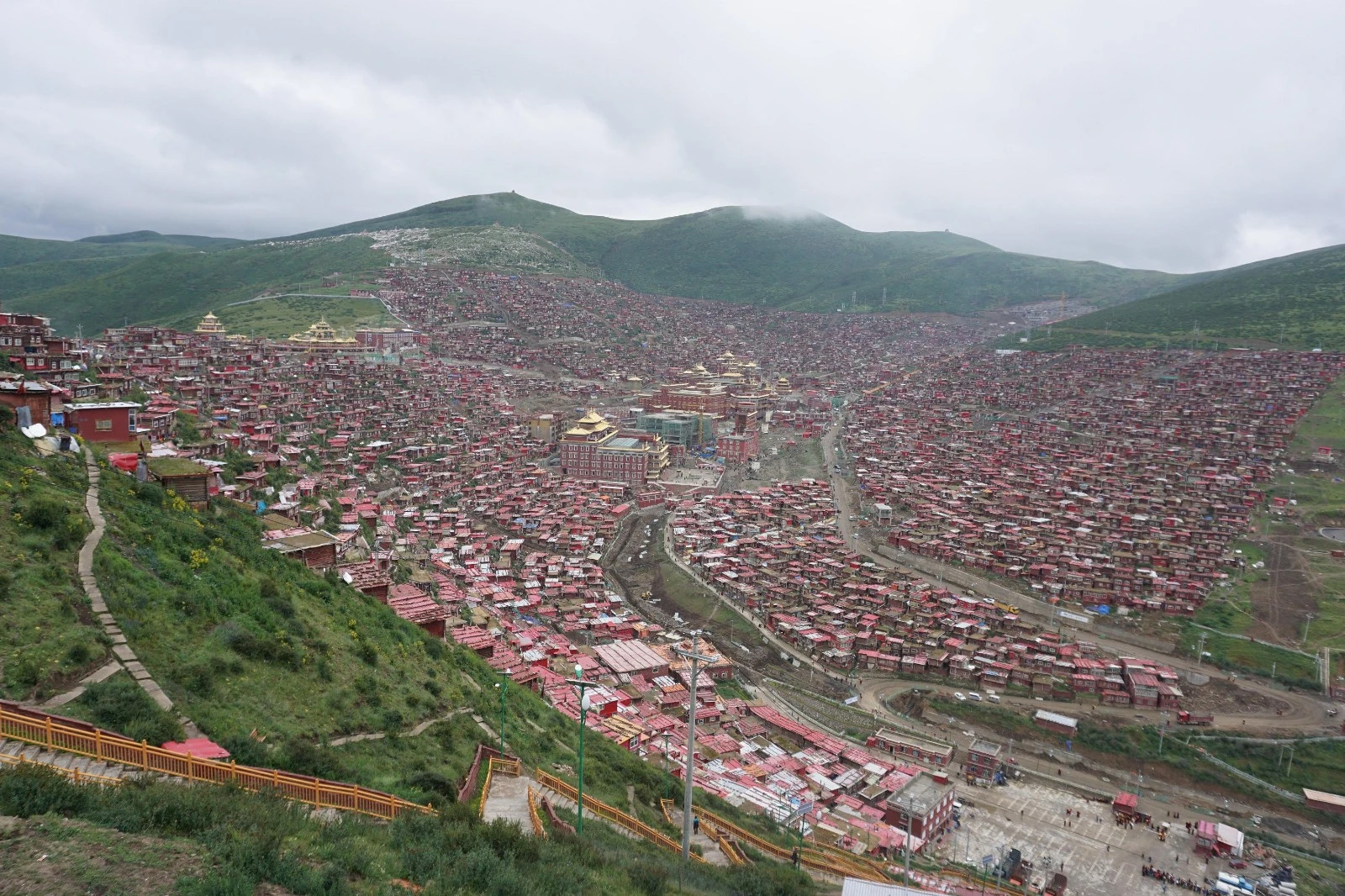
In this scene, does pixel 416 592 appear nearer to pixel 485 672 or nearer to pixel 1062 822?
pixel 485 672

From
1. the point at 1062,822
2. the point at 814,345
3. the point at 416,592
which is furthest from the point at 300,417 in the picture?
the point at 814,345

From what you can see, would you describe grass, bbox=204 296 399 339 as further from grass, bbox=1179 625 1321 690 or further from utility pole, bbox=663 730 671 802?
grass, bbox=1179 625 1321 690

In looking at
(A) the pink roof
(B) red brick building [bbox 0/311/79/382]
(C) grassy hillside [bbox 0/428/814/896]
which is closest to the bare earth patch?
(C) grassy hillside [bbox 0/428/814/896]

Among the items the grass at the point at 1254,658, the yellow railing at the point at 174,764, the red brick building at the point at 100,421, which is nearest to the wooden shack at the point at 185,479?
the red brick building at the point at 100,421

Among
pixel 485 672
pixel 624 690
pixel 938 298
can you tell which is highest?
pixel 938 298

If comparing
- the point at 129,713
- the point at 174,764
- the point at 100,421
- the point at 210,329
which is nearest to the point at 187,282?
the point at 210,329

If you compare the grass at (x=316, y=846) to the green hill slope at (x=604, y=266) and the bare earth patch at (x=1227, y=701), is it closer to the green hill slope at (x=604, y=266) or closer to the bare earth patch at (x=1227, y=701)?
the bare earth patch at (x=1227, y=701)

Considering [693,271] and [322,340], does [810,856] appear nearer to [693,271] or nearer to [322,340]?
[322,340]
